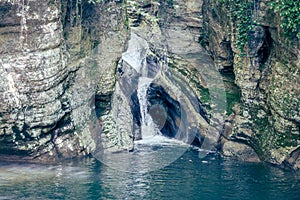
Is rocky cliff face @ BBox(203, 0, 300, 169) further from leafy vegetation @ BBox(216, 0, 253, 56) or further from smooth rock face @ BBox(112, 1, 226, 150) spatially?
smooth rock face @ BBox(112, 1, 226, 150)

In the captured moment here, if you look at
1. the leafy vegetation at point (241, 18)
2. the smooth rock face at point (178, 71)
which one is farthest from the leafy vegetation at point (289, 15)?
the smooth rock face at point (178, 71)

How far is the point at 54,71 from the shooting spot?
95.0 feet

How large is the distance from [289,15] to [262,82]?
15.5 feet

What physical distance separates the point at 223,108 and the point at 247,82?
238cm

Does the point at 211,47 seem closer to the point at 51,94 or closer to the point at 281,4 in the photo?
the point at 281,4

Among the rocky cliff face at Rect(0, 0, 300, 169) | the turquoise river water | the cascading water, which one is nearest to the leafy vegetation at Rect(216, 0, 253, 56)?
the rocky cliff face at Rect(0, 0, 300, 169)

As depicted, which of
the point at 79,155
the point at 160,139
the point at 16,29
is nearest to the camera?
the point at 16,29

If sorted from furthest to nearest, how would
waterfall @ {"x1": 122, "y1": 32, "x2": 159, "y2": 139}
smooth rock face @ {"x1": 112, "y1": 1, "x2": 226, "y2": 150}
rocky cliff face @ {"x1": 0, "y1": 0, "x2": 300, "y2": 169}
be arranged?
waterfall @ {"x1": 122, "y1": 32, "x2": 159, "y2": 139}
smooth rock face @ {"x1": 112, "y1": 1, "x2": 226, "y2": 150}
rocky cliff face @ {"x1": 0, "y1": 0, "x2": 300, "y2": 169}

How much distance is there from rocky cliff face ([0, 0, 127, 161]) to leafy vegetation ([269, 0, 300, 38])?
31.3ft

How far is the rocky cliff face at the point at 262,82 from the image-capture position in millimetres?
28547

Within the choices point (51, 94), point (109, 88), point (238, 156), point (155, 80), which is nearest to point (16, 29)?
point (51, 94)

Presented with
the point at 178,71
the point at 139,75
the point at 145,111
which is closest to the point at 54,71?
the point at 139,75

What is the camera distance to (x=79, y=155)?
3105cm

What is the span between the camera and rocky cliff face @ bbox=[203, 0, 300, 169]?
2855cm
